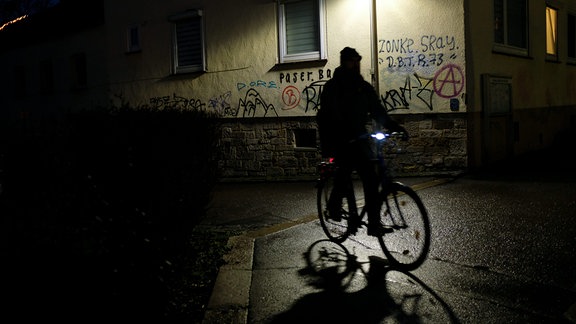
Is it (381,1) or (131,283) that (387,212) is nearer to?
(131,283)

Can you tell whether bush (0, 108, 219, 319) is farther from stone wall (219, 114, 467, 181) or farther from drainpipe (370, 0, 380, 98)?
drainpipe (370, 0, 380, 98)

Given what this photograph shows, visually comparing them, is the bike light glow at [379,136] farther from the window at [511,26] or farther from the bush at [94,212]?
the window at [511,26]

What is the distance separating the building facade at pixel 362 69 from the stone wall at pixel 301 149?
22 mm

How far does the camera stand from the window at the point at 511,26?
12.2 metres

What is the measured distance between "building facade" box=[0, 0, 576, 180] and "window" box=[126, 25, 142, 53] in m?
0.04

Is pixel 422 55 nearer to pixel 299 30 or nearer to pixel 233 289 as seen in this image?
pixel 299 30

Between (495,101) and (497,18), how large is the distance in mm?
1840

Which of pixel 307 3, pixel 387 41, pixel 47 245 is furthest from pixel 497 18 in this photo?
pixel 47 245

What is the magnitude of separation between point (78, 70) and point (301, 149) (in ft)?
33.9

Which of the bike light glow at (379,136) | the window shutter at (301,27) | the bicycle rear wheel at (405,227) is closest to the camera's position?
the bicycle rear wheel at (405,227)

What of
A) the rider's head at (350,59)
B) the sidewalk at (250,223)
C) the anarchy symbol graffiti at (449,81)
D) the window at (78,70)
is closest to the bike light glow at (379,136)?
the rider's head at (350,59)

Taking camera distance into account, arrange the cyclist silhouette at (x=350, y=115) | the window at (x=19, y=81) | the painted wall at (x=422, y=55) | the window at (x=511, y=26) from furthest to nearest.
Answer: the window at (x=19, y=81) < the window at (x=511, y=26) < the painted wall at (x=422, y=55) < the cyclist silhouette at (x=350, y=115)

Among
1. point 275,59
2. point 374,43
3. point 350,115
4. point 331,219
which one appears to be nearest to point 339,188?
point 331,219

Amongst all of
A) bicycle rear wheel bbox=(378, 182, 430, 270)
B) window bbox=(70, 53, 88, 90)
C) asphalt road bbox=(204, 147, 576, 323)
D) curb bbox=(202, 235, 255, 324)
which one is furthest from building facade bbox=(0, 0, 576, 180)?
bicycle rear wheel bbox=(378, 182, 430, 270)
